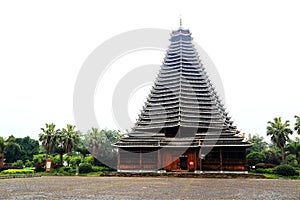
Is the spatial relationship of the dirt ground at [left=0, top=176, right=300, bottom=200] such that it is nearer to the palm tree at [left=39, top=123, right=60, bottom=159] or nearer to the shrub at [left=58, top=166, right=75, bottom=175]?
the shrub at [left=58, top=166, right=75, bottom=175]

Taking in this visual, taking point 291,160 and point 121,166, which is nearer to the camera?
point 121,166

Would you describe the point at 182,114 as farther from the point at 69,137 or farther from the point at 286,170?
the point at 69,137

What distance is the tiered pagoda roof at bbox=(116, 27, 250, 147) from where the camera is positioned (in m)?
39.7

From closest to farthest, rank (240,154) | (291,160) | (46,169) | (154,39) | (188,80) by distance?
(154,39)
(240,154)
(46,169)
(188,80)
(291,160)

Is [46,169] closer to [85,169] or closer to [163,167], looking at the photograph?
[85,169]

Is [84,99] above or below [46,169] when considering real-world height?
above

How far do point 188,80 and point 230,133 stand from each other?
46.5ft

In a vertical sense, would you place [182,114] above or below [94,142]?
above

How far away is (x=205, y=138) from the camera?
39188 millimetres

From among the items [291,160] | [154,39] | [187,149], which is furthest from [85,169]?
[291,160]

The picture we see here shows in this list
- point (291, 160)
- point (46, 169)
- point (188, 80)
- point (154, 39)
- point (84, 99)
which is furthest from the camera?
point (291, 160)

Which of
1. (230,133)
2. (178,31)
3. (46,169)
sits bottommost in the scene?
(46,169)

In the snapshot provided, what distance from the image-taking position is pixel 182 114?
4341cm

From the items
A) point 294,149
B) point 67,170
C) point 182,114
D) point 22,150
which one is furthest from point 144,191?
point 22,150
